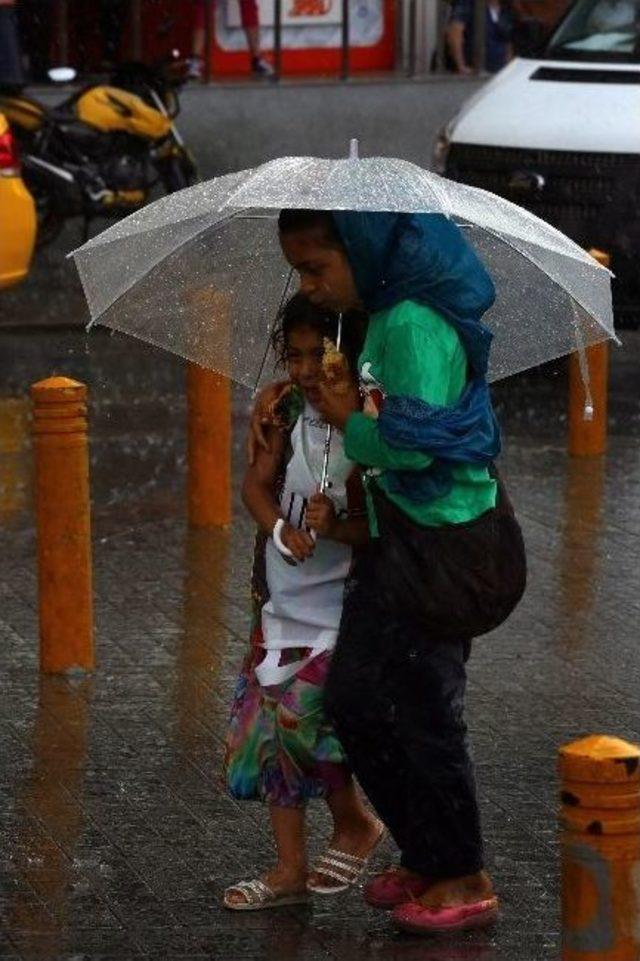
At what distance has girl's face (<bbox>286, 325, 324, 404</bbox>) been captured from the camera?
16.8 feet

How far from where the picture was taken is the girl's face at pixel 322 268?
16.3ft

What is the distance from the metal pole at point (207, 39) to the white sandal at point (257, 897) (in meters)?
16.9

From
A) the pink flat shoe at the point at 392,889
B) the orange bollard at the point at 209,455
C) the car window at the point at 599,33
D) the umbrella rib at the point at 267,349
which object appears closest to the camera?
the pink flat shoe at the point at 392,889

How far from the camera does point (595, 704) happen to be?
277 inches

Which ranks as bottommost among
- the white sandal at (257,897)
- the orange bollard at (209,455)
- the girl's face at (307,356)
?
the orange bollard at (209,455)

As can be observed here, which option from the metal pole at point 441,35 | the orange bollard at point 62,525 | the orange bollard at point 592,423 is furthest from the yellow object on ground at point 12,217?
the metal pole at point 441,35

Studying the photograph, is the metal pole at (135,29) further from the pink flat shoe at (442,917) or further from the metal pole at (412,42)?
the pink flat shoe at (442,917)

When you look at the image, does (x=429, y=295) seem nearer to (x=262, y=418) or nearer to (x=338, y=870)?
(x=262, y=418)

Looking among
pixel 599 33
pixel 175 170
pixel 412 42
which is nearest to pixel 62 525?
pixel 599 33

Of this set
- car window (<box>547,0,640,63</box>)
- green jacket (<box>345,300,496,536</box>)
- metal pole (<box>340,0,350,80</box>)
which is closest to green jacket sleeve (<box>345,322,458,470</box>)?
green jacket (<box>345,300,496,536</box>)

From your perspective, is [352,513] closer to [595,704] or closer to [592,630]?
[595,704]

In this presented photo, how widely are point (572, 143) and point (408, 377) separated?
8.79 metres

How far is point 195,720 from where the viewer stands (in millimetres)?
6879

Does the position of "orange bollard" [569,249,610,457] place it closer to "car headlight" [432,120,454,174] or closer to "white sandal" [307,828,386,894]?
"car headlight" [432,120,454,174]
